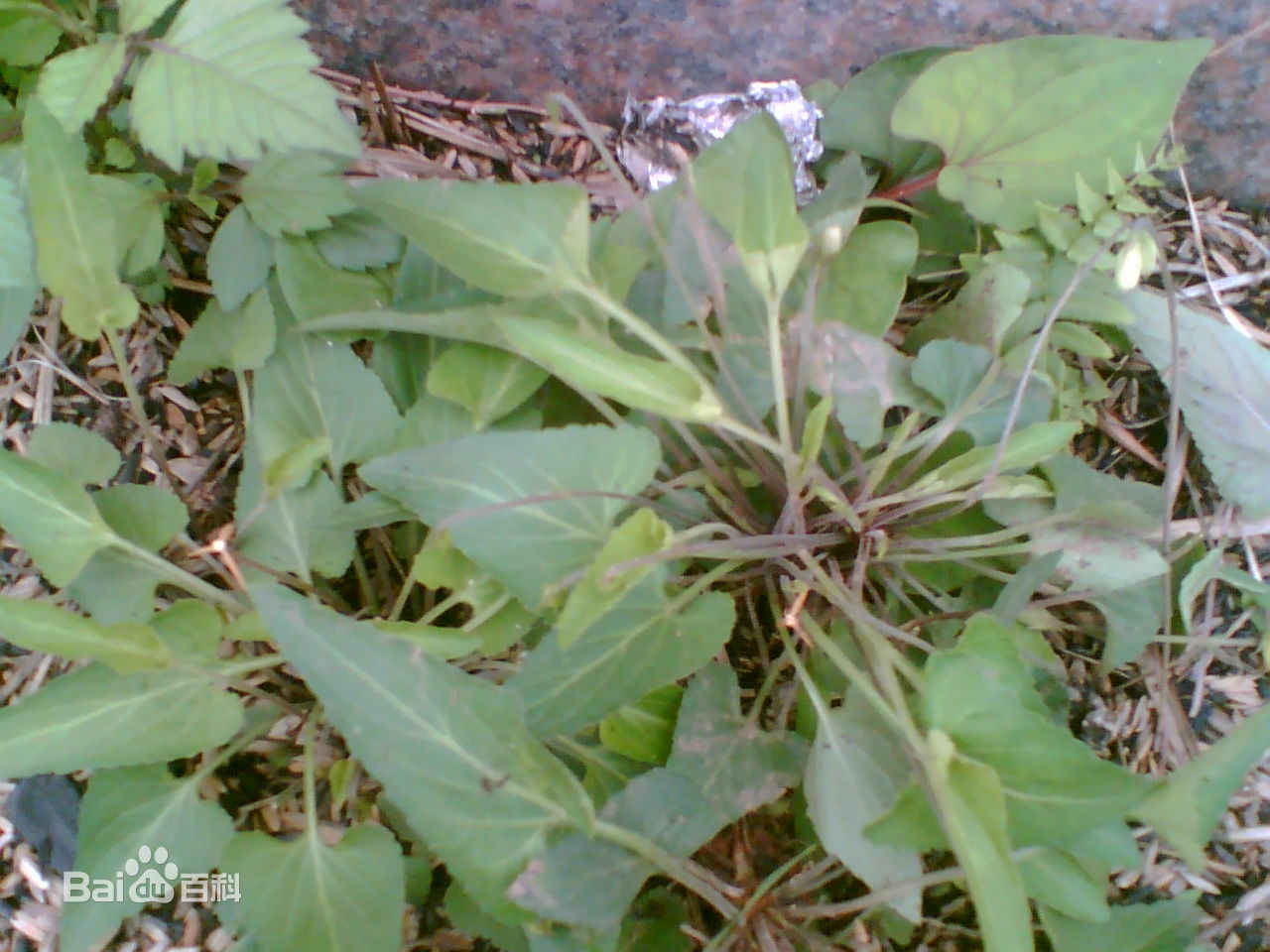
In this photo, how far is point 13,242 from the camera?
0.65 meters

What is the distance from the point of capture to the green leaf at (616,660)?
60 cm

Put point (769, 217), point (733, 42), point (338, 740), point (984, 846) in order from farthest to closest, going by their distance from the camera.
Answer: point (733, 42), point (338, 740), point (769, 217), point (984, 846)

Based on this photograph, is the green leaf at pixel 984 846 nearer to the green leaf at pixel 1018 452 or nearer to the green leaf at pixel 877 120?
the green leaf at pixel 1018 452

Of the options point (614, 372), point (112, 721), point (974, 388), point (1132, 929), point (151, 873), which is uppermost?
point (614, 372)

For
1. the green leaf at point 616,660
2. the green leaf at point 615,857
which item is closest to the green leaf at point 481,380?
the green leaf at point 616,660

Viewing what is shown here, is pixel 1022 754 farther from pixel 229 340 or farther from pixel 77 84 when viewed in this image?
pixel 77 84

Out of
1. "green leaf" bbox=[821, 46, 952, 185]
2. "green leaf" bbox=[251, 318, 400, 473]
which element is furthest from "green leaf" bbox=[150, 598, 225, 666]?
"green leaf" bbox=[821, 46, 952, 185]

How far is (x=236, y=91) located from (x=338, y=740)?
0.50 m

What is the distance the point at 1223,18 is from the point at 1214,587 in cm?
49

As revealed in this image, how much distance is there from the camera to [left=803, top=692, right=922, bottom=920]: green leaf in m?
0.62

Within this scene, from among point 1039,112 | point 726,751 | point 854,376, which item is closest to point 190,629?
point 726,751

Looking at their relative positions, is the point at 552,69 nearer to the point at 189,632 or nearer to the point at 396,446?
the point at 396,446

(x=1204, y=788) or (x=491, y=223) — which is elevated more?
(x=491, y=223)

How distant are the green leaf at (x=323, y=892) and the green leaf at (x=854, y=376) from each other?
0.44m
